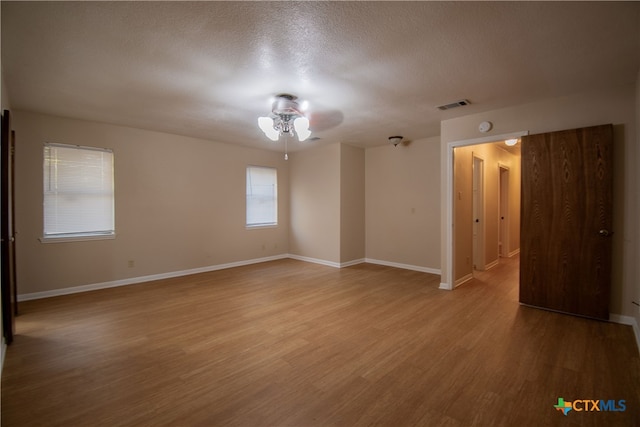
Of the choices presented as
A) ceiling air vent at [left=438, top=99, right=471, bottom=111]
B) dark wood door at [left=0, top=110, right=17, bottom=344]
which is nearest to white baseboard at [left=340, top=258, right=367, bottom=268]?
ceiling air vent at [left=438, top=99, right=471, bottom=111]

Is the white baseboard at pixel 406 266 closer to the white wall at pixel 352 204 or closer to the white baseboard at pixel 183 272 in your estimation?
the white baseboard at pixel 183 272

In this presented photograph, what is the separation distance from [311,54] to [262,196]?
4.51 m

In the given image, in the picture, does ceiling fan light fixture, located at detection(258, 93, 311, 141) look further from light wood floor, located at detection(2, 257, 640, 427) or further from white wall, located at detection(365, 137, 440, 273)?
white wall, located at detection(365, 137, 440, 273)

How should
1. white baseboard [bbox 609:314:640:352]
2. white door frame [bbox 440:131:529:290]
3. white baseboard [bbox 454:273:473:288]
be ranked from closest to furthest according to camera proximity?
white baseboard [bbox 609:314:640:352], white door frame [bbox 440:131:529:290], white baseboard [bbox 454:273:473:288]

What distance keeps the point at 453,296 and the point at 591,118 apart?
2.64 metres

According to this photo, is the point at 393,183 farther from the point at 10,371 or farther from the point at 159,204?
the point at 10,371

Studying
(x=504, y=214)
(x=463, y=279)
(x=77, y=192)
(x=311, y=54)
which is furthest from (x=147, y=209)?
(x=504, y=214)

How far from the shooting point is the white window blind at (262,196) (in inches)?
251

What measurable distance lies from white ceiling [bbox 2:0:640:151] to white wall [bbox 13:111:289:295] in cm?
72

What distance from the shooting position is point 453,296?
4012mm

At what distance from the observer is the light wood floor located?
1793 mm

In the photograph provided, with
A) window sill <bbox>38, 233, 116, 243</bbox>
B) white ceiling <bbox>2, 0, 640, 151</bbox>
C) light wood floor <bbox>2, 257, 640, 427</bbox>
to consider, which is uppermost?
white ceiling <bbox>2, 0, 640, 151</bbox>

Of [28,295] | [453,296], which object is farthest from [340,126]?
[28,295]

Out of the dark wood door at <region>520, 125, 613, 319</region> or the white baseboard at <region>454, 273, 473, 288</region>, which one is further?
the white baseboard at <region>454, 273, 473, 288</region>
